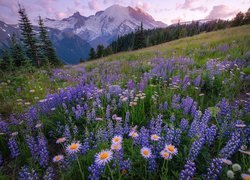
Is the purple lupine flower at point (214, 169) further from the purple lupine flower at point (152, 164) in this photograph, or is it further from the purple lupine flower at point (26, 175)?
the purple lupine flower at point (26, 175)

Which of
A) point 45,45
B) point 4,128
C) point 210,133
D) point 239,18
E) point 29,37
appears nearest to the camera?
point 210,133

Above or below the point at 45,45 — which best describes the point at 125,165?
below

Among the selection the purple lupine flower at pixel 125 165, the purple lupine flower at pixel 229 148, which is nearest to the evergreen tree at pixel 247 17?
the purple lupine flower at pixel 229 148

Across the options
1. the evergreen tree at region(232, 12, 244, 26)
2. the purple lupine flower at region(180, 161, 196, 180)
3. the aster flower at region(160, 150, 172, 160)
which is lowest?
the purple lupine flower at region(180, 161, 196, 180)

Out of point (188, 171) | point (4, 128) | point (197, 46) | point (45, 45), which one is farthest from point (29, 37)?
point (188, 171)

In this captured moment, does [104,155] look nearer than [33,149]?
Yes

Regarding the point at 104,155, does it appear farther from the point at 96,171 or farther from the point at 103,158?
the point at 96,171

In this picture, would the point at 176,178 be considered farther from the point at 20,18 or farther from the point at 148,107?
the point at 20,18

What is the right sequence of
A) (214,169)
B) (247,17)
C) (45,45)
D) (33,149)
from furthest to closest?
(247,17) < (45,45) < (33,149) < (214,169)

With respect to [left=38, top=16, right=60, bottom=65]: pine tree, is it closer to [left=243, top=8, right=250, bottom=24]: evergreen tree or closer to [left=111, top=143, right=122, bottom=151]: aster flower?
[left=111, top=143, right=122, bottom=151]: aster flower

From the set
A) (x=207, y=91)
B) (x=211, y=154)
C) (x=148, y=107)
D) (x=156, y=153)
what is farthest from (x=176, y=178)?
(x=207, y=91)

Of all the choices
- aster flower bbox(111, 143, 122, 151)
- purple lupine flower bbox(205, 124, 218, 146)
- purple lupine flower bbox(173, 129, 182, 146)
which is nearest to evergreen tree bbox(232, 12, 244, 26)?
purple lupine flower bbox(205, 124, 218, 146)

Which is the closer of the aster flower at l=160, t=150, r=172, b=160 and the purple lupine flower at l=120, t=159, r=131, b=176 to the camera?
the aster flower at l=160, t=150, r=172, b=160

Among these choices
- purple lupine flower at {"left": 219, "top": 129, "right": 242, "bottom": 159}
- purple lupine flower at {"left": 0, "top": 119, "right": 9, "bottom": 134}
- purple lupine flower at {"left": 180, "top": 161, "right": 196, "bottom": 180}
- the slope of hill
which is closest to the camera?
purple lupine flower at {"left": 180, "top": 161, "right": 196, "bottom": 180}
